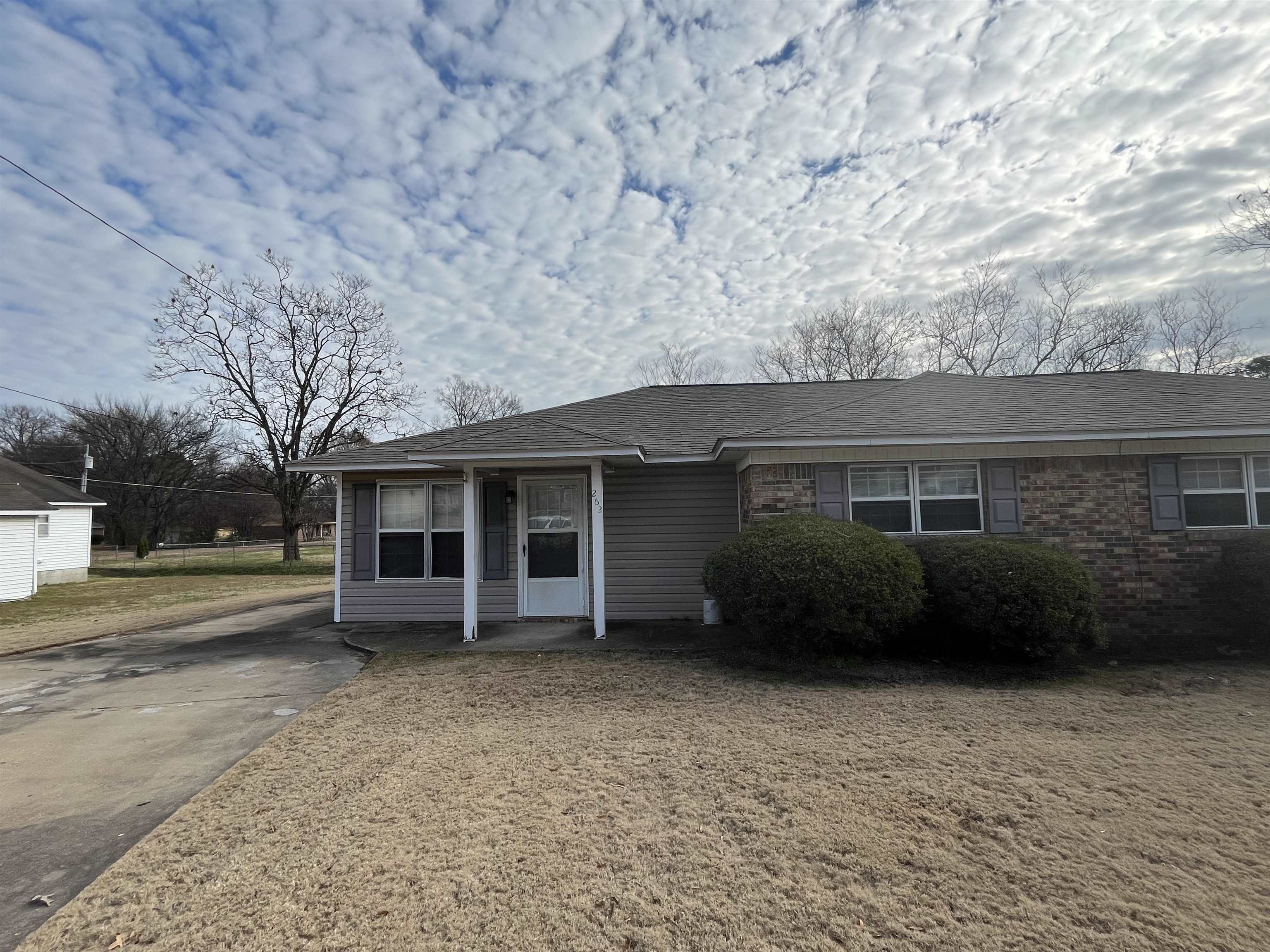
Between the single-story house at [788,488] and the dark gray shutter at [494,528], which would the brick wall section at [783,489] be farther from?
the dark gray shutter at [494,528]

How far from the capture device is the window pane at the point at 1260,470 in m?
7.45

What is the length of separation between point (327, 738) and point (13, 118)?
8.49 metres

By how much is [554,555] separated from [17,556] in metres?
16.5

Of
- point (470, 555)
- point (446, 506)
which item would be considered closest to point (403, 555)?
point (446, 506)

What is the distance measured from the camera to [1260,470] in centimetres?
746

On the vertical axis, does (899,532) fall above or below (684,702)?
above

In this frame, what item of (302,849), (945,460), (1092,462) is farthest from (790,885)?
(1092,462)

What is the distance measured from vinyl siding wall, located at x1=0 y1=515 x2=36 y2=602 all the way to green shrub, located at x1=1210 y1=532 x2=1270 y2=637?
24.4 meters

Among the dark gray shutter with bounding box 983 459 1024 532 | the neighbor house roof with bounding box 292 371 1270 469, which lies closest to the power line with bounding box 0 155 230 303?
the neighbor house roof with bounding box 292 371 1270 469

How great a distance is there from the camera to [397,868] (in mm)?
2807

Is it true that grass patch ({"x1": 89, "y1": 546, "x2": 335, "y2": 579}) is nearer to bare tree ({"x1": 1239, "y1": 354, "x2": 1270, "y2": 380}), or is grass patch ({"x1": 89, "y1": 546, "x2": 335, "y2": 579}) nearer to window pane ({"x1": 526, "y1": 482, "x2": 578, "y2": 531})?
window pane ({"x1": 526, "y1": 482, "x2": 578, "y2": 531})

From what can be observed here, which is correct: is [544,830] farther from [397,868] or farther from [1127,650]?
[1127,650]

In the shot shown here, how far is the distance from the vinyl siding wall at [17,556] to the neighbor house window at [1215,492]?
79.8 feet

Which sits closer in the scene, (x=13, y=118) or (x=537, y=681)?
(x=537, y=681)
